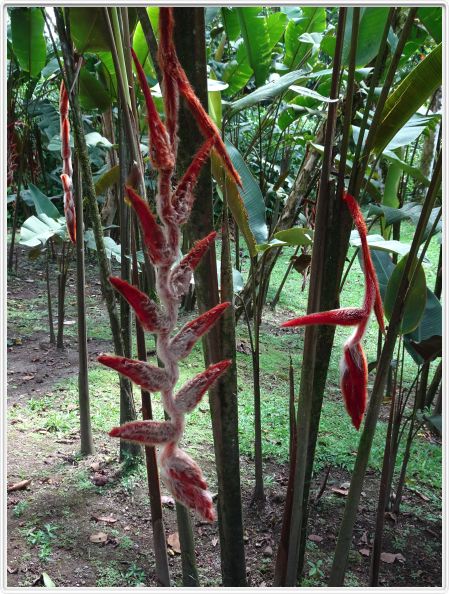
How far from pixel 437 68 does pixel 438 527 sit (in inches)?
40.5

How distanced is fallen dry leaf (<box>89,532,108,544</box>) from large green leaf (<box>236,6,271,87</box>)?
1.11 m

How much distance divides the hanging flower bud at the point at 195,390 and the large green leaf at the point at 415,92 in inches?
13.1

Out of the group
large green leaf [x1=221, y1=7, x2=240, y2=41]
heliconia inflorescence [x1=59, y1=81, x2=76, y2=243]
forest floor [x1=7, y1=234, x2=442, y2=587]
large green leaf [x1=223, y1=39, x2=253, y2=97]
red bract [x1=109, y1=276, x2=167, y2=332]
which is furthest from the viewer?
large green leaf [x1=221, y1=7, x2=240, y2=41]

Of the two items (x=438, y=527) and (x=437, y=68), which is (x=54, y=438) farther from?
(x=437, y=68)

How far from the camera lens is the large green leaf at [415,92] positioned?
541mm

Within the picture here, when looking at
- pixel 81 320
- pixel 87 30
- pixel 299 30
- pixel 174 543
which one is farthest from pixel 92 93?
pixel 174 543

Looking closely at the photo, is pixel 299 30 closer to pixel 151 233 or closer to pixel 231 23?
pixel 231 23

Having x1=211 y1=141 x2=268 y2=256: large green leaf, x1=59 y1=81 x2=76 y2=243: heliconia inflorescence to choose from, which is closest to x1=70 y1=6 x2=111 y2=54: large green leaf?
x1=59 y1=81 x2=76 y2=243: heliconia inflorescence

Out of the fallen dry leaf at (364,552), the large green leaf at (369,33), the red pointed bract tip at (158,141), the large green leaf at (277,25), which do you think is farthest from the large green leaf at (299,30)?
the red pointed bract tip at (158,141)

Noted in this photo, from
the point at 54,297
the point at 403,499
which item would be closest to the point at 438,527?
the point at 403,499

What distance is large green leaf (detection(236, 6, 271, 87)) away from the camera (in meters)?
1.31

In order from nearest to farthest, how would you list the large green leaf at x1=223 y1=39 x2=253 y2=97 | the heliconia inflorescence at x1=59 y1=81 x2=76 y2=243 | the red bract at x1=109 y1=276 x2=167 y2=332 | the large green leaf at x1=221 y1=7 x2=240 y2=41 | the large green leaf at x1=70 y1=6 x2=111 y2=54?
1. the red bract at x1=109 y1=276 x2=167 y2=332
2. the heliconia inflorescence at x1=59 y1=81 x2=76 y2=243
3. the large green leaf at x1=70 y1=6 x2=111 y2=54
4. the large green leaf at x1=223 y1=39 x2=253 y2=97
5. the large green leaf at x1=221 y1=7 x2=240 y2=41

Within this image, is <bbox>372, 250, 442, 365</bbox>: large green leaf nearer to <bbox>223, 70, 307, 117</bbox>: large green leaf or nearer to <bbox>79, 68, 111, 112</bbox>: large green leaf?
<bbox>223, 70, 307, 117</bbox>: large green leaf

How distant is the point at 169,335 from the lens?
0.35 meters
